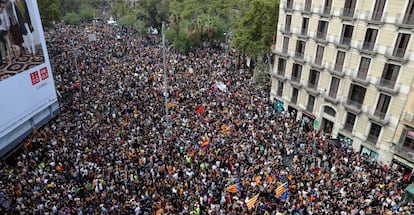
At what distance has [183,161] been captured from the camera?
23.1 metres

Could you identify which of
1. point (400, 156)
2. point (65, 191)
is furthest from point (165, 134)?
point (400, 156)

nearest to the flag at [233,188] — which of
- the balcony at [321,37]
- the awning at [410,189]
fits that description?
the awning at [410,189]

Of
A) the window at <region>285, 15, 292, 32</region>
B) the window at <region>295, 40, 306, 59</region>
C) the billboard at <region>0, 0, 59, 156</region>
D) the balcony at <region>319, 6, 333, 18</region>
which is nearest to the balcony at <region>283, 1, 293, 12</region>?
the window at <region>285, 15, 292, 32</region>

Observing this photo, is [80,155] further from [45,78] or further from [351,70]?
[351,70]

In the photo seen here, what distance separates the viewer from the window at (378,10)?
2211cm

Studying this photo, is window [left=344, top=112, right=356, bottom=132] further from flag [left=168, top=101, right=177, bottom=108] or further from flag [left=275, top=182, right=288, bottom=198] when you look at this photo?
flag [left=168, top=101, right=177, bottom=108]

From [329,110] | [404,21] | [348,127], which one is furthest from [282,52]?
[404,21]

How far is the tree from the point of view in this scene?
113ft

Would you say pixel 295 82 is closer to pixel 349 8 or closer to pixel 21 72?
pixel 349 8

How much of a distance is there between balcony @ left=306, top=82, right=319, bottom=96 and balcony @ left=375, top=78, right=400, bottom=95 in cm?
609

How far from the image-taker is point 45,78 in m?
25.9

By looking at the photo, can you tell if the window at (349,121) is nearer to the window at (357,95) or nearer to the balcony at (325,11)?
the window at (357,95)

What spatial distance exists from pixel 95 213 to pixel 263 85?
25.7 metres

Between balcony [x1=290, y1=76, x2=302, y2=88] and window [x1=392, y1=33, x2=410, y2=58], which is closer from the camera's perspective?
window [x1=392, y1=33, x2=410, y2=58]
